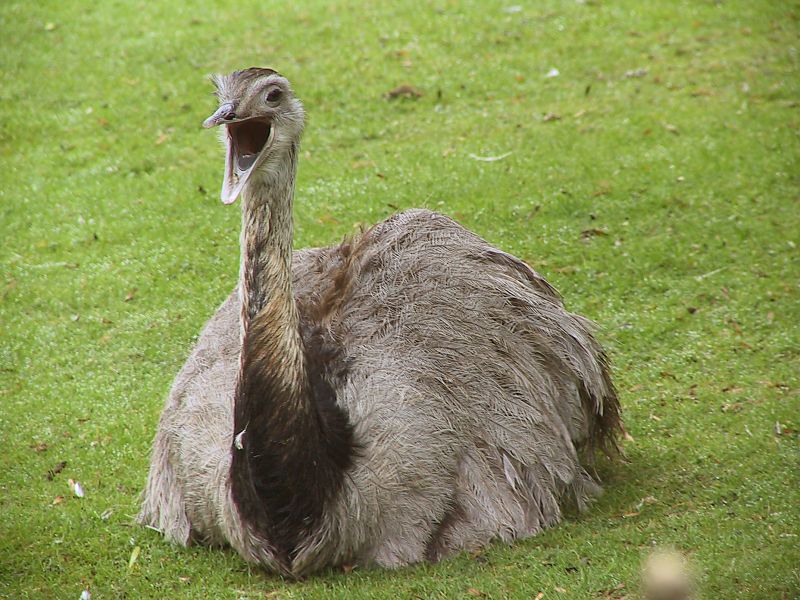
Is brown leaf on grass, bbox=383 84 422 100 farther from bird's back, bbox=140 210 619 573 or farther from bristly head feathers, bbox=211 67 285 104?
bristly head feathers, bbox=211 67 285 104

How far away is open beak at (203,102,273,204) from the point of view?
565cm

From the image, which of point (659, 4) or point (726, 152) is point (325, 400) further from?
point (659, 4)

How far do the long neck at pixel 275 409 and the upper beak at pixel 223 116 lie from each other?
1.24 ft

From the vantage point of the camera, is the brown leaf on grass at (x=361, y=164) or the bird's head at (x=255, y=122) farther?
the brown leaf on grass at (x=361, y=164)

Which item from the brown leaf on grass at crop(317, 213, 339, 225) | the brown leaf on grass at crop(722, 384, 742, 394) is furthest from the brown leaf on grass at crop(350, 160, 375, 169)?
the brown leaf on grass at crop(722, 384, 742, 394)

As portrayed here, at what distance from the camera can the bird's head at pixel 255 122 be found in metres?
5.79

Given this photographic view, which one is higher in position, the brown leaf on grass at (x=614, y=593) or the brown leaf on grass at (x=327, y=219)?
the brown leaf on grass at (x=614, y=593)

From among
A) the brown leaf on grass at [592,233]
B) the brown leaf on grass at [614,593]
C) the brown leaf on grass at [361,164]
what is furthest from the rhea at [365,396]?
the brown leaf on grass at [361,164]

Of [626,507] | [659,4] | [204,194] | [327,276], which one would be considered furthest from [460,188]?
[659,4]

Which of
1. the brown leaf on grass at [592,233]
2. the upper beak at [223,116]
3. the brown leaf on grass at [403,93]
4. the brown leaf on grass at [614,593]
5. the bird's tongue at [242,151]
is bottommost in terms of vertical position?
the brown leaf on grass at [592,233]

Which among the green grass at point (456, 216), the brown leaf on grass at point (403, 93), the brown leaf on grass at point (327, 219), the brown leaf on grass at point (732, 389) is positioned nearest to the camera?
the green grass at point (456, 216)

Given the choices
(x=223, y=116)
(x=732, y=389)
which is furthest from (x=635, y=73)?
(x=223, y=116)

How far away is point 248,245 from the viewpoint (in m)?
5.93

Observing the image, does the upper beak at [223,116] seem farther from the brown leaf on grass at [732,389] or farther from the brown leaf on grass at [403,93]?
the brown leaf on grass at [403,93]
